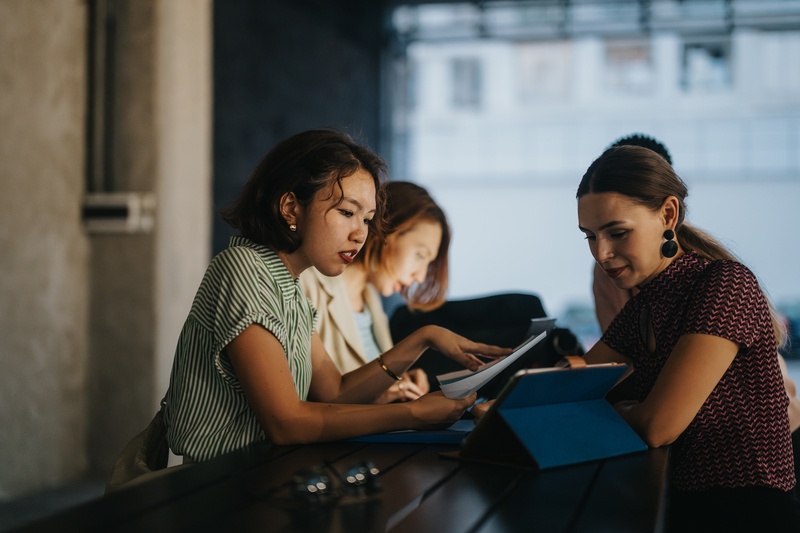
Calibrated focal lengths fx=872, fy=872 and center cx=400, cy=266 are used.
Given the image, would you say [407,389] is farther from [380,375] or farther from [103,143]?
[103,143]

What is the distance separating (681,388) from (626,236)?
0.36m

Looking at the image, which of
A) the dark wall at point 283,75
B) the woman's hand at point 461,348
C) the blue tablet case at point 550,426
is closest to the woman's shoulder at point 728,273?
the blue tablet case at point 550,426

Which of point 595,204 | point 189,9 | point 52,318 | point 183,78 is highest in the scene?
point 189,9

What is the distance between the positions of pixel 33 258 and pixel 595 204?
311 cm

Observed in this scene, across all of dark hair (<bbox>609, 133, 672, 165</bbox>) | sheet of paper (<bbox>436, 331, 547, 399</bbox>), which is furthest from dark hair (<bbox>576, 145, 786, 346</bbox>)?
dark hair (<bbox>609, 133, 672, 165</bbox>)

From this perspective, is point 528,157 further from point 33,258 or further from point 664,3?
point 33,258

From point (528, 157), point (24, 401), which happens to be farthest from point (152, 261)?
point (528, 157)

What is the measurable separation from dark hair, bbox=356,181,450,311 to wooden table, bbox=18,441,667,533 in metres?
1.41

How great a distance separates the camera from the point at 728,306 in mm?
1629

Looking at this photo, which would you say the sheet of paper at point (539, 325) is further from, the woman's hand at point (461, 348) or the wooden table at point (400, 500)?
the wooden table at point (400, 500)

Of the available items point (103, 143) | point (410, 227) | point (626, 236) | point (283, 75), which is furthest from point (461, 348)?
point (283, 75)

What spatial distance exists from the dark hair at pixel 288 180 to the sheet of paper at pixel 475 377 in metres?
0.47

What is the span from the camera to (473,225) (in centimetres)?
1005

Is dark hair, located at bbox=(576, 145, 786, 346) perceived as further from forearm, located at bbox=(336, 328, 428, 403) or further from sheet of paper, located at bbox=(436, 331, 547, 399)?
forearm, located at bbox=(336, 328, 428, 403)
